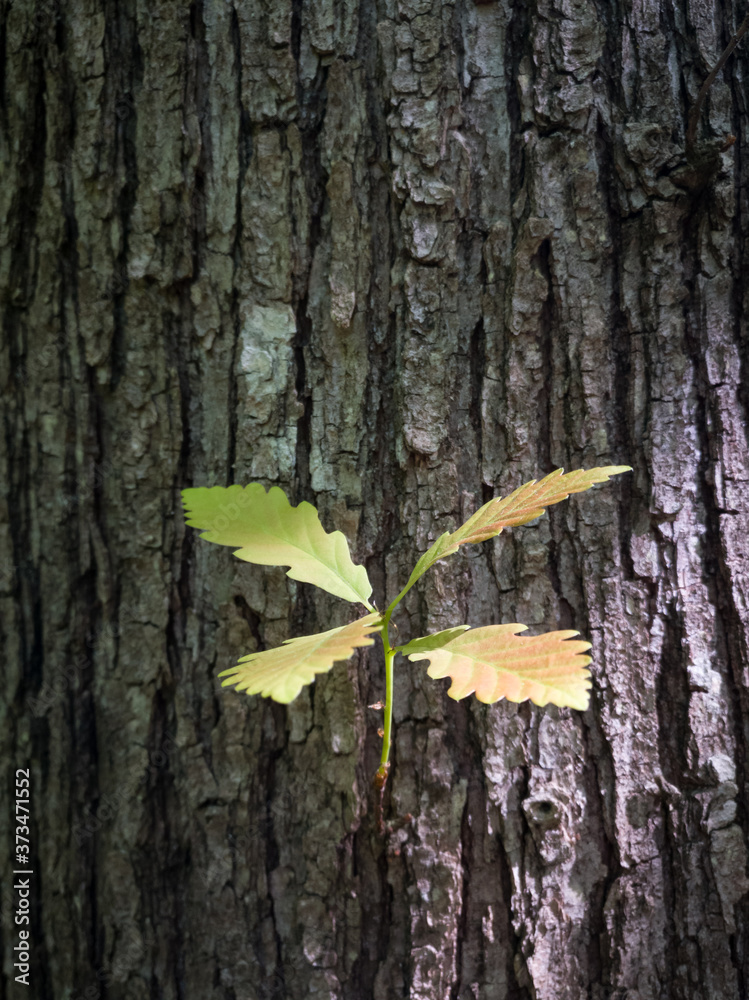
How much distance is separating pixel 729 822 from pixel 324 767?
608mm

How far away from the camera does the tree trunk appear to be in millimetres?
943

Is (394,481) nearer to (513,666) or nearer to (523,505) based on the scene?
(523,505)

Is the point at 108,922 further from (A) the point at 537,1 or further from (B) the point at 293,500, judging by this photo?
(A) the point at 537,1

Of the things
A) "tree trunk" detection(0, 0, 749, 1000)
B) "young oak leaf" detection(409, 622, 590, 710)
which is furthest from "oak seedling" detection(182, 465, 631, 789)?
"tree trunk" detection(0, 0, 749, 1000)

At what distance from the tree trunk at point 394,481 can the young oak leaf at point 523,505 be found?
22cm

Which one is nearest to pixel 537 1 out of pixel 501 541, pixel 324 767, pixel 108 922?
pixel 501 541

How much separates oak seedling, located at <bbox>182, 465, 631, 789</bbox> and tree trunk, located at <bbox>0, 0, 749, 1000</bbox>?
0.20 meters

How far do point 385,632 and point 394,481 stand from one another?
29 centimetres

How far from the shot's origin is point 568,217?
100cm

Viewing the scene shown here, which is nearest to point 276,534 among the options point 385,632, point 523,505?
point 385,632

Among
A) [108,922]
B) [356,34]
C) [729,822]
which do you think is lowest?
[108,922]

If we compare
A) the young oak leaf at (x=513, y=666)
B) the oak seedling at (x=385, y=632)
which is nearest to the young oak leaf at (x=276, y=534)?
the oak seedling at (x=385, y=632)

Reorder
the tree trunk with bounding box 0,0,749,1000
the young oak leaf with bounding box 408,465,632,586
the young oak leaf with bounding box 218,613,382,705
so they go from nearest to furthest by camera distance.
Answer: the young oak leaf with bounding box 218,613,382,705 → the young oak leaf with bounding box 408,465,632,586 → the tree trunk with bounding box 0,0,749,1000

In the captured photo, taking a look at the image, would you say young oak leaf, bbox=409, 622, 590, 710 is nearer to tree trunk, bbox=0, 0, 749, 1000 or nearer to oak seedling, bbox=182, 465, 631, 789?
oak seedling, bbox=182, 465, 631, 789
